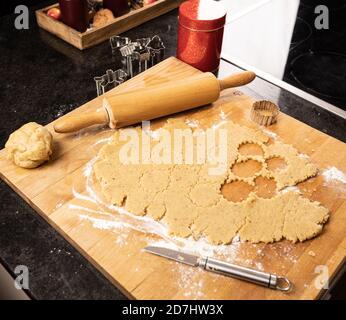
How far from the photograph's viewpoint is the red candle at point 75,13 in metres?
1.32

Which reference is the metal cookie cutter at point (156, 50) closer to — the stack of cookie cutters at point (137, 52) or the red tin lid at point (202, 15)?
the stack of cookie cutters at point (137, 52)

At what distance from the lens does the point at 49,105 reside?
Answer: 121 centimetres

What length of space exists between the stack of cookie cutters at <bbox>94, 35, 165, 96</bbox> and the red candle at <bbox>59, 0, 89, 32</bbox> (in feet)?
0.35

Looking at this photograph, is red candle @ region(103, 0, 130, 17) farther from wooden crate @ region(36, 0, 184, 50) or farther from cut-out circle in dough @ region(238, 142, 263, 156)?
cut-out circle in dough @ region(238, 142, 263, 156)

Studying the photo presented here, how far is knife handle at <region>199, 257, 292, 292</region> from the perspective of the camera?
0.79 meters

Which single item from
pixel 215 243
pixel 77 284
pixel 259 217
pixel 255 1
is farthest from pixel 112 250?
pixel 255 1

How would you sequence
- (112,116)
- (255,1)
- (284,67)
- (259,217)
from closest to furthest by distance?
1. (259,217)
2. (112,116)
3. (284,67)
4. (255,1)

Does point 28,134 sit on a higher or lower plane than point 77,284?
higher

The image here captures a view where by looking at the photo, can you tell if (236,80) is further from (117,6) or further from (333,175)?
(117,6)

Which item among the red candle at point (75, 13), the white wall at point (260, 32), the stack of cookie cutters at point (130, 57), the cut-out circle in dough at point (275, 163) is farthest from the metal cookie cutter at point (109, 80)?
the cut-out circle in dough at point (275, 163)

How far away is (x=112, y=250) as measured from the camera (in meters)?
0.84

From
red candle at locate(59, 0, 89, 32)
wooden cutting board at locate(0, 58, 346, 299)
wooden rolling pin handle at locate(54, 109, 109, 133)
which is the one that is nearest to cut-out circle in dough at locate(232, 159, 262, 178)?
wooden cutting board at locate(0, 58, 346, 299)
